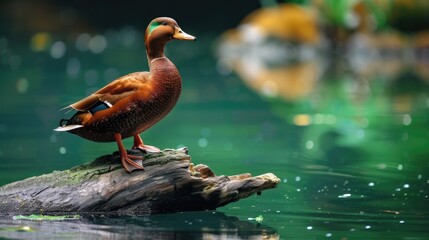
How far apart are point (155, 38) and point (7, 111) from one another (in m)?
6.18

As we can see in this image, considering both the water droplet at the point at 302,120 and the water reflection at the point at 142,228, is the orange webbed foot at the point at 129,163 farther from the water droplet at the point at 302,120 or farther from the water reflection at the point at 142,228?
the water droplet at the point at 302,120

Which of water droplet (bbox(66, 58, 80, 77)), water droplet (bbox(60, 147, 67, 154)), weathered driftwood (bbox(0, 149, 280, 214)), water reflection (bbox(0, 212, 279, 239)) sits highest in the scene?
water droplet (bbox(66, 58, 80, 77))

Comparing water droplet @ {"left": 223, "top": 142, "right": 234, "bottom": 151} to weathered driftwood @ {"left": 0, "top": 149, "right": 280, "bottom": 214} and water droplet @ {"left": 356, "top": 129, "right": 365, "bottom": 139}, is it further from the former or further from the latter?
weathered driftwood @ {"left": 0, "top": 149, "right": 280, "bottom": 214}

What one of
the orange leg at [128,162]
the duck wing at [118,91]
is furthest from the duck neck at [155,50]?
the orange leg at [128,162]

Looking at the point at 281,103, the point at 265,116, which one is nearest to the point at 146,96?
the point at 265,116

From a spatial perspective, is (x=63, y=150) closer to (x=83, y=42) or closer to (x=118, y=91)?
(x=118, y=91)

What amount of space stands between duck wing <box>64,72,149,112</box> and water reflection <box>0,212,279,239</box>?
2.06 feet

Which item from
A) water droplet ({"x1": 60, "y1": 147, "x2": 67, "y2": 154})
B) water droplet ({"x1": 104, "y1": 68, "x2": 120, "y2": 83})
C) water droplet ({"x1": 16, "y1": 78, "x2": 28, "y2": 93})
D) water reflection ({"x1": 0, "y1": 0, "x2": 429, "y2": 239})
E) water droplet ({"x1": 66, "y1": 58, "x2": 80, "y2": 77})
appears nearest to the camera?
water reflection ({"x1": 0, "y1": 0, "x2": 429, "y2": 239})

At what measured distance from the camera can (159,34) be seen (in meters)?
5.35

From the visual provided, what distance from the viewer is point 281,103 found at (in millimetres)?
12320

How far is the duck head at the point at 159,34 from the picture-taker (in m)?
5.33

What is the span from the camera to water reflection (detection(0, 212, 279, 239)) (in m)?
4.75

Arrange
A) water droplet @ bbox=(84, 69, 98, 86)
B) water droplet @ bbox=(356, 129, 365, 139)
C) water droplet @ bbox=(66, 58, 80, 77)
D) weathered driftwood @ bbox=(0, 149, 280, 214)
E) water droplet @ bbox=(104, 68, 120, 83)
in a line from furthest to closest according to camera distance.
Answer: water droplet @ bbox=(66, 58, 80, 77), water droplet @ bbox=(104, 68, 120, 83), water droplet @ bbox=(84, 69, 98, 86), water droplet @ bbox=(356, 129, 365, 139), weathered driftwood @ bbox=(0, 149, 280, 214)

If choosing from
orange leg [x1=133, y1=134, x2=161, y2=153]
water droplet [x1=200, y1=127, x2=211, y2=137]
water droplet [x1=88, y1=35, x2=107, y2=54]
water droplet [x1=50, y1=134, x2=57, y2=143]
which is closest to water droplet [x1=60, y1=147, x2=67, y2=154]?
water droplet [x1=50, y1=134, x2=57, y2=143]
